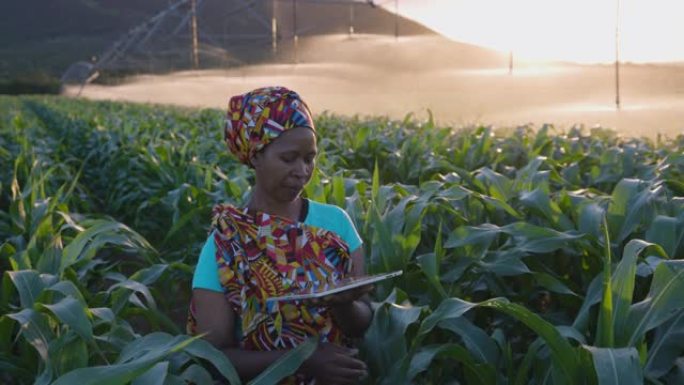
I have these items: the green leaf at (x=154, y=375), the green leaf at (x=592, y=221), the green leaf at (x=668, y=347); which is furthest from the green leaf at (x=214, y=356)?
the green leaf at (x=592, y=221)

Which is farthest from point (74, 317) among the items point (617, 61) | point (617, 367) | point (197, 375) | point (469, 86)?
point (469, 86)

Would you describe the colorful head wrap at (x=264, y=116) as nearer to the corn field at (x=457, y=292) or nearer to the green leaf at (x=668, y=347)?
the corn field at (x=457, y=292)

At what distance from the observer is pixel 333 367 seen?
187 cm

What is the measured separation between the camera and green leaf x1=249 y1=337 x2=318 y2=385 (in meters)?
1.76

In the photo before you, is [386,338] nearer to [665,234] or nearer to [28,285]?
[665,234]

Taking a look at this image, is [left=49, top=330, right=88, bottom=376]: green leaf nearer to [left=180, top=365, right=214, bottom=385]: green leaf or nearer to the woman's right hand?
[left=180, top=365, right=214, bottom=385]: green leaf

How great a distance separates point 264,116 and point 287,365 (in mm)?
571

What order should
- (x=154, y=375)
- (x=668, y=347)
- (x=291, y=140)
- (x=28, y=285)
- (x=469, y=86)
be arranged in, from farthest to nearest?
1. (x=469, y=86)
2. (x=28, y=285)
3. (x=291, y=140)
4. (x=668, y=347)
5. (x=154, y=375)

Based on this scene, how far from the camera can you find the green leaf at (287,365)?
1763mm

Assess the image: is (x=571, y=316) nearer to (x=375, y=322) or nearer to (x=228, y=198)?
(x=375, y=322)

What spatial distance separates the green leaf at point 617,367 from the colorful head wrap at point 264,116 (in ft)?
2.74

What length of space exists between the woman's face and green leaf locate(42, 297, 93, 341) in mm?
524

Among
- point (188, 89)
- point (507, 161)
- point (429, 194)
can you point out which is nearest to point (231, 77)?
point (188, 89)

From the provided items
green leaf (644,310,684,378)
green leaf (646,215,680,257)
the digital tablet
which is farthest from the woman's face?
green leaf (646,215,680,257)
